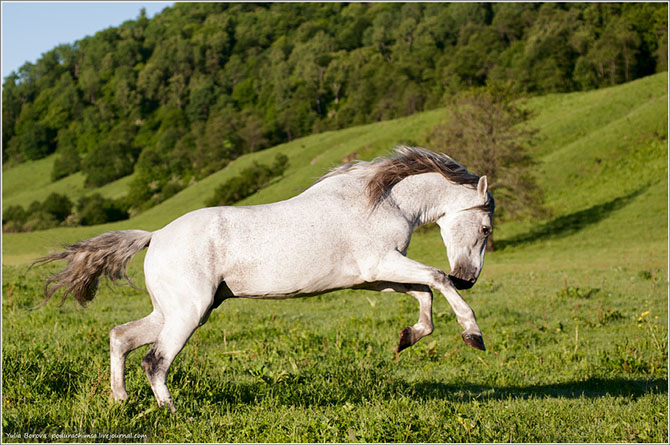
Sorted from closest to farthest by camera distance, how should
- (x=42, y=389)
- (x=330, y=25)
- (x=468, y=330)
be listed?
(x=468, y=330)
(x=42, y=389)
(x=330, y=25)

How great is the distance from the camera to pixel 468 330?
5.52m

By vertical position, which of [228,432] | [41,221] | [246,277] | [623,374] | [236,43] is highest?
[236,43]

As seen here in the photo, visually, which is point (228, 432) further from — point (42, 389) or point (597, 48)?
point (597, 48)

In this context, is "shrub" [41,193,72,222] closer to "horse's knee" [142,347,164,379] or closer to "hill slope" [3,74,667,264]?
"hill slope" [3,74,667,264]

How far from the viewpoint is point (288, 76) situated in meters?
160

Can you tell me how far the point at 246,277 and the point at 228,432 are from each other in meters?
1.38

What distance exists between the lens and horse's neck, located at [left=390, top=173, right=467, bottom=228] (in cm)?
626

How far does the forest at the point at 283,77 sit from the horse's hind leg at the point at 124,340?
5152cm

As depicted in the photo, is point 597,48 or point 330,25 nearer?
point 597,48

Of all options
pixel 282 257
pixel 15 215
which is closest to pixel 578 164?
pixel 282 257

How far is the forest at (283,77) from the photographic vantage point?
92.5 m

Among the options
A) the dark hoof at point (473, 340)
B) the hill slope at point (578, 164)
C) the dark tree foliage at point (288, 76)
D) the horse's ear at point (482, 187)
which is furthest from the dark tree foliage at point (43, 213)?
the dark hoof at point (473, 340)

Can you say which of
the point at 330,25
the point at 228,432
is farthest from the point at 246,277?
the point at 330,25

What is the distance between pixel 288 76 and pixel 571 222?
5045 inches
